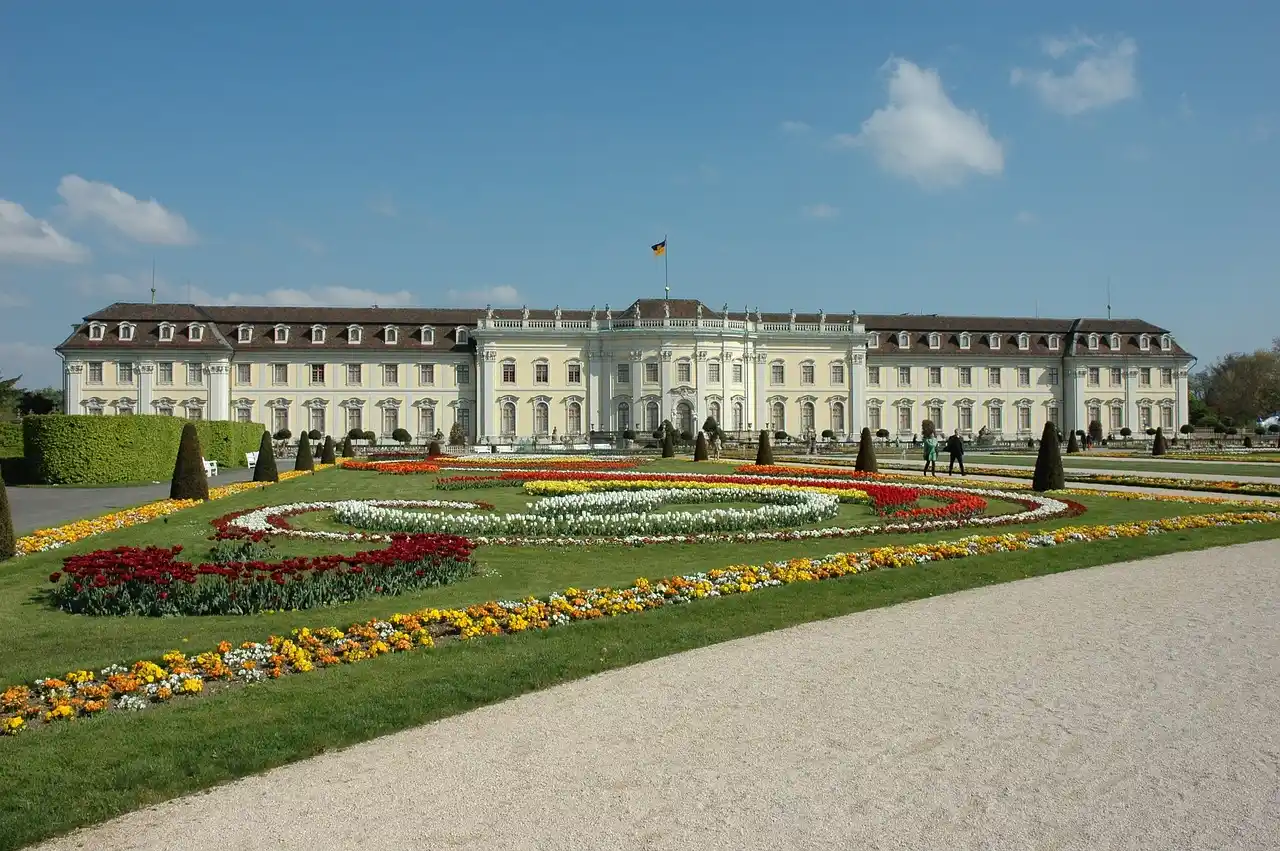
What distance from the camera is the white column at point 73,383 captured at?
184ft

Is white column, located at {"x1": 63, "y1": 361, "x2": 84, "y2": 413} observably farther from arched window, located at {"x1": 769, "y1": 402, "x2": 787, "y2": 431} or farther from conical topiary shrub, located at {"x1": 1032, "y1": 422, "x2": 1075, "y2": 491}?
conical topiary shrub, located at {"x1": 1032, "y1": 422, "x2": 1075, "y2": 491}

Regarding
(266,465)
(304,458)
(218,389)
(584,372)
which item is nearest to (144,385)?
(218,389)

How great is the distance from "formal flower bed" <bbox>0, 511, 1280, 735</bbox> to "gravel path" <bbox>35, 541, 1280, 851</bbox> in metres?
1.35

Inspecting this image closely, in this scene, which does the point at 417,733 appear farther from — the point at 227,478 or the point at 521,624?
the point at 227,478

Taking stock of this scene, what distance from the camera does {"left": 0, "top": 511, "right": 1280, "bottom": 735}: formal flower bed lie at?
5727 millimetres

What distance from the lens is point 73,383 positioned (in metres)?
56.0

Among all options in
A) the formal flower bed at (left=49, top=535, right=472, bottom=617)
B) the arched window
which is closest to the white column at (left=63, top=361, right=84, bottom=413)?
the arched window

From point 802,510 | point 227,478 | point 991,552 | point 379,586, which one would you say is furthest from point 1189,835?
point 227,478

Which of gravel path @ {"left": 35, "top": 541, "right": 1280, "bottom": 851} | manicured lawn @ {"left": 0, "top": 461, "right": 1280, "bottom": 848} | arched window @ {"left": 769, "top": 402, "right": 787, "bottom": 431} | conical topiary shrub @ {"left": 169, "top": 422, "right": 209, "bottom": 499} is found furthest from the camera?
arched window @ {"left": 769, "top": 402, "right": 787, "bottom": 431}

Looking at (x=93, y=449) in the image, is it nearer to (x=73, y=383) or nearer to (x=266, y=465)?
(x=266, y=465)

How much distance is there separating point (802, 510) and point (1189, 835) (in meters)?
11.3

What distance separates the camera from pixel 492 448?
50.1m

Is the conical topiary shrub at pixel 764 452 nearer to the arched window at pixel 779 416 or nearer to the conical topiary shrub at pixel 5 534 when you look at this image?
the conical topiary shrub at pixel 5 534

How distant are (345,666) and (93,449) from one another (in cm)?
2365
